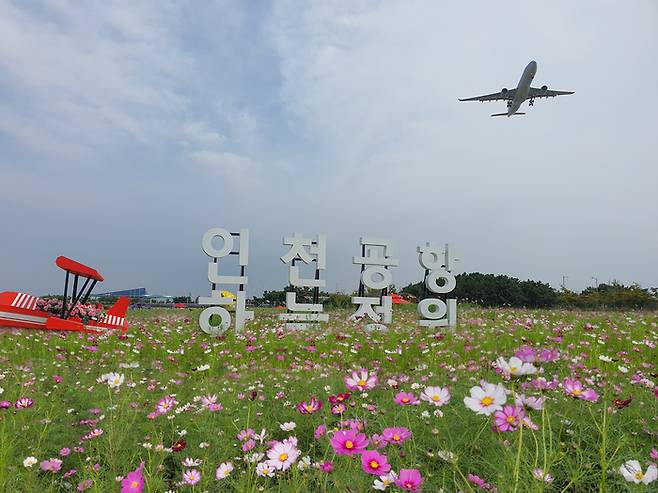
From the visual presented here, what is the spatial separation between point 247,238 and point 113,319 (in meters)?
3.82

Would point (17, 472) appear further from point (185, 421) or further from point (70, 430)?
point (185, 421)

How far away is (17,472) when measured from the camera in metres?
2.43

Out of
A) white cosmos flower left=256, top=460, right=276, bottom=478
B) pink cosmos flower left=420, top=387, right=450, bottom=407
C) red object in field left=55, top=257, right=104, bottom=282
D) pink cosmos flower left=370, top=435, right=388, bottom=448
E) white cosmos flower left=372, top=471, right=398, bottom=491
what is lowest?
white cosmos flower left=256, top=460, right=276, bottom=478

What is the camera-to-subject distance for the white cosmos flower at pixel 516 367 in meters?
1.22

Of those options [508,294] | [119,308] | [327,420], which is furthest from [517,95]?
[327,420]

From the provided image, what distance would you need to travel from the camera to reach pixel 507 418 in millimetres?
1343

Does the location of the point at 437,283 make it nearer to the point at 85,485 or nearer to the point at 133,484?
the point at 85,485

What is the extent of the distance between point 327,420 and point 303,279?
7.70 meters

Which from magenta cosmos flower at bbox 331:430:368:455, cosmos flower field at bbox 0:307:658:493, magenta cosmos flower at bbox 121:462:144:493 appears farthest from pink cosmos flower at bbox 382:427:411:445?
magenta cosmos flower at bbox 121:462:144:493

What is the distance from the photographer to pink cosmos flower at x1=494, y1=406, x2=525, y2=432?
4.25 feet

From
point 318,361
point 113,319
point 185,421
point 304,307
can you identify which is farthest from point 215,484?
point 113,319

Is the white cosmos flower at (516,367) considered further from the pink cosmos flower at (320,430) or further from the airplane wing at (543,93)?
the airplane wing at (543,93)

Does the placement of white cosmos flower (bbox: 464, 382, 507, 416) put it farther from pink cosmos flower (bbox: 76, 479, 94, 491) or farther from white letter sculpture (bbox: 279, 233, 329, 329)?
white letter sculpture (bbox: 279, 233, 329, 329)

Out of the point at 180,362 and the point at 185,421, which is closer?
the point at 185,421
